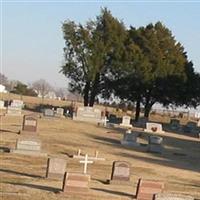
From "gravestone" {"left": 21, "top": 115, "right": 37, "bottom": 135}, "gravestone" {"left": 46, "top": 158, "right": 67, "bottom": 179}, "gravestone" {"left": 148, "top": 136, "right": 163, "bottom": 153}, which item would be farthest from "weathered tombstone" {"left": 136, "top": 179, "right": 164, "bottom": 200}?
"gravestone" {"left": 21, "top": 115, "right": 37, "bottom": 135}

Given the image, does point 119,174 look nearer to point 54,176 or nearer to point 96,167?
point 54,176

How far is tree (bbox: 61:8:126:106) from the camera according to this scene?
73.2m

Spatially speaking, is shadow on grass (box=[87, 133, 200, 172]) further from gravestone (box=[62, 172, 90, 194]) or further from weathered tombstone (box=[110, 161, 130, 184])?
gravestone (box=[62, 172, 90, 194])

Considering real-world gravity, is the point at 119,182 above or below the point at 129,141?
below

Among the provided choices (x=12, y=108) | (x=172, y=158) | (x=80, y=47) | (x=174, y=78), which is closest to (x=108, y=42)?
(x=80, y=47)

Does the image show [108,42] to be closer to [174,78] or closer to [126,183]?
[174,78]

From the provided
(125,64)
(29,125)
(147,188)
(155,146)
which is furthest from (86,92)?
(147,188)

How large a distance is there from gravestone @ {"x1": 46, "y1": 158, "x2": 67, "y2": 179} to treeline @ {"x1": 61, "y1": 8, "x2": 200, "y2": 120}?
2075 inches

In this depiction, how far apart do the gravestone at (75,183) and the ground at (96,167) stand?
7.9 inches

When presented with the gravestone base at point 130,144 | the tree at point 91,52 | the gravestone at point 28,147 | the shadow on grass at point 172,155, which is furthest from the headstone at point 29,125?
the tree at point 91,52

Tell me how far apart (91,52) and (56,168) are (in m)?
54.2

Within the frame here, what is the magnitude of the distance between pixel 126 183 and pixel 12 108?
37297mm

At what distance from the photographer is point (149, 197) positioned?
667 inches

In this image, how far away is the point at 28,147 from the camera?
1050 inches
